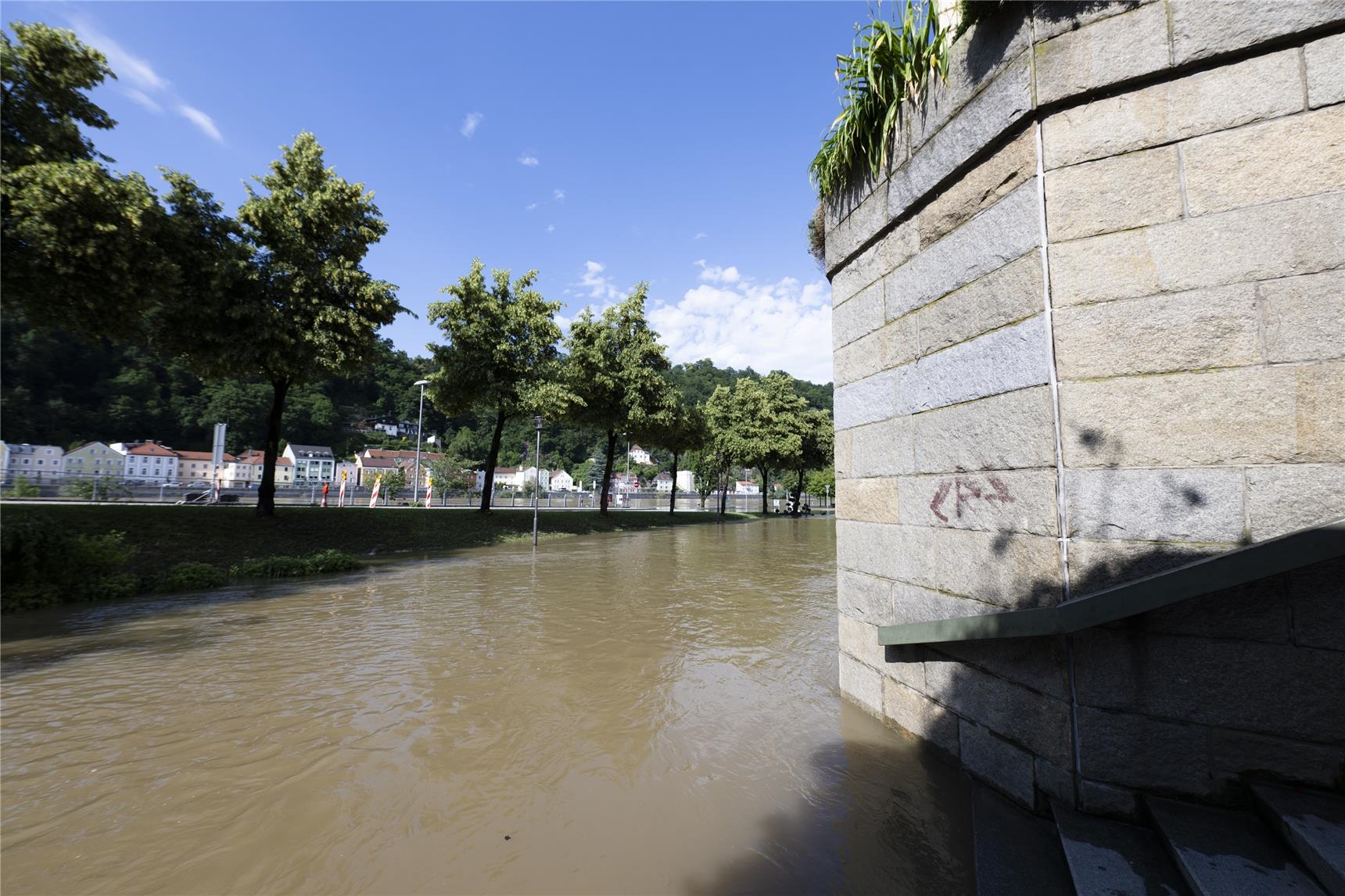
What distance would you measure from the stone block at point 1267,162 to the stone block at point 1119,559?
1.67 m

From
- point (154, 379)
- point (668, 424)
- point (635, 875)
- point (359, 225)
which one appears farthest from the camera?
point (154, 379)

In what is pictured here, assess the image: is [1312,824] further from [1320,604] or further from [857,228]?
[857,228]

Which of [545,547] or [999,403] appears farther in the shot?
[545,547]

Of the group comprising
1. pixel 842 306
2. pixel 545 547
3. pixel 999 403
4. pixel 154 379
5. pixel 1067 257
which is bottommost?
pixel 545 547

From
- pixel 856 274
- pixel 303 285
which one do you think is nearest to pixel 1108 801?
pixel 856 274

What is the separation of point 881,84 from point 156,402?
112559 mm

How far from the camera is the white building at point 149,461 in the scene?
7388 centimetres

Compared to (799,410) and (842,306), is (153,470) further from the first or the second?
(842,306)

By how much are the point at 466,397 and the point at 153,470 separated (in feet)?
263

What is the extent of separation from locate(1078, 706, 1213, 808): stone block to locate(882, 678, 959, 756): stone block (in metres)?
0.92

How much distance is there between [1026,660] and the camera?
297 cm

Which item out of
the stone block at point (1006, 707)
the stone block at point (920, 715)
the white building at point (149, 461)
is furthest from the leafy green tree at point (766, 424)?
the white building at point (149, 461)

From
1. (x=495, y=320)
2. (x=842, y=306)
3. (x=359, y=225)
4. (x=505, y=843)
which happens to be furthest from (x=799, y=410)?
(x=505, y=843)

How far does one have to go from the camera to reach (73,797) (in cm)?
326
